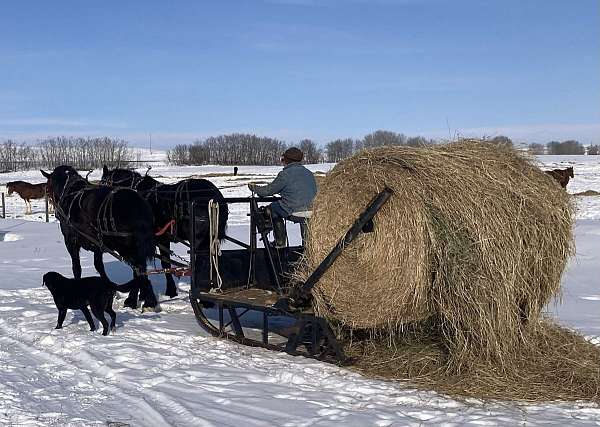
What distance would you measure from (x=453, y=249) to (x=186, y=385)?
241 cm

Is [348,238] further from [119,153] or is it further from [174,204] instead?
[119,153]

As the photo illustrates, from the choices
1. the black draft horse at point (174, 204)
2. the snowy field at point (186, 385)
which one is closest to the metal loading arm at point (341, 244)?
the snowy field at point (186, 385)

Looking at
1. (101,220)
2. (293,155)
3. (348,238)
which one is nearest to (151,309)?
(101,220)

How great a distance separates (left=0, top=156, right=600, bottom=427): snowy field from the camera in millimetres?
4723

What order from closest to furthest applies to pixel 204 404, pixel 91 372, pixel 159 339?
pixel 204 404, pixel 91 372, pixel 159 339

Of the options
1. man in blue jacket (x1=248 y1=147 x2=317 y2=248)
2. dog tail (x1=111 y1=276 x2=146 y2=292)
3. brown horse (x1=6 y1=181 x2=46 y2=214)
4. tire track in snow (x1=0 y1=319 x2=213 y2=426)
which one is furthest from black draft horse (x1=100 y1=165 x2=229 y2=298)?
brown horse (x1=6 y1=181 x2=46 y2=214)

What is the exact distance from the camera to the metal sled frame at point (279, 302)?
5770mm

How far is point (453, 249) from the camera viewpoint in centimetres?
515

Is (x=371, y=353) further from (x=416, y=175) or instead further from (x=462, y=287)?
(x=416, y=175)

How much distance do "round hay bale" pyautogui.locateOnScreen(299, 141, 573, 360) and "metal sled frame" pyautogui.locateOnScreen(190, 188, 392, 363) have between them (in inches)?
5.9

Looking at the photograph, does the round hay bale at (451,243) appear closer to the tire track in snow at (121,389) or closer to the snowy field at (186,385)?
the snowy field at (186,385)

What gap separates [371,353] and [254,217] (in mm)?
2085

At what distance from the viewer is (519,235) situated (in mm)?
5285

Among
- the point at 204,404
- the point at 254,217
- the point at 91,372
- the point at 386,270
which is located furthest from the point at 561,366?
the point at 91,372
